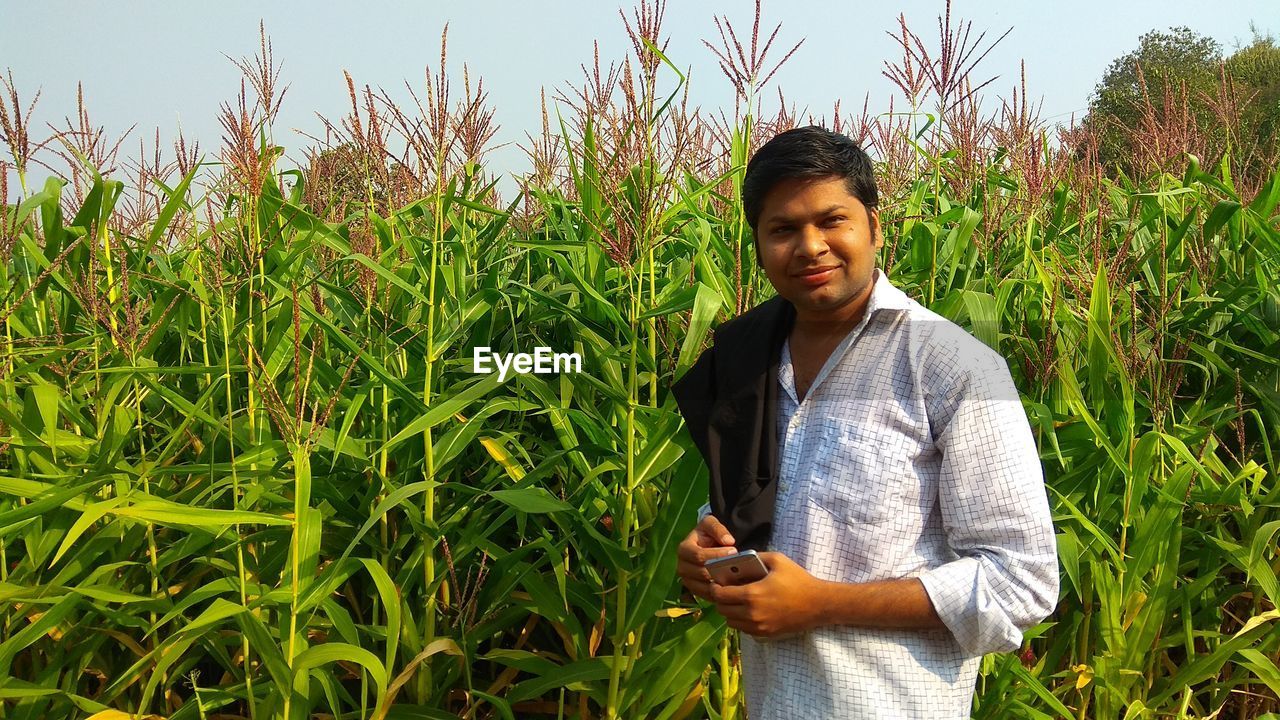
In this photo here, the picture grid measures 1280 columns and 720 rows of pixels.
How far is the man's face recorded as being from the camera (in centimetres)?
148

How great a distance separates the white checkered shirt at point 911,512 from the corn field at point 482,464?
549mm

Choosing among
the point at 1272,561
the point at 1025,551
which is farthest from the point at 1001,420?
the point at 1272,561

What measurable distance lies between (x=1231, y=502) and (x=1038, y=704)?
2.37 feet

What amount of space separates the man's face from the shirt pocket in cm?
21

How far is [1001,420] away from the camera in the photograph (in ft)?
4.49

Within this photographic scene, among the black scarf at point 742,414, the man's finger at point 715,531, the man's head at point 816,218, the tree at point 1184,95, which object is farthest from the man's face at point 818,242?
the tree at point 1184,95

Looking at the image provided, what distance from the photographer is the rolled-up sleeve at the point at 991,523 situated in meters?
1.34

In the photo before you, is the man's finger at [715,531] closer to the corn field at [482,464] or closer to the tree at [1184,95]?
the corn field at [482,464]

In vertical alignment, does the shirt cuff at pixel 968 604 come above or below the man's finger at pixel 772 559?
below

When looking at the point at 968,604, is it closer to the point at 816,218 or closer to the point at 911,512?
the point at 911,512

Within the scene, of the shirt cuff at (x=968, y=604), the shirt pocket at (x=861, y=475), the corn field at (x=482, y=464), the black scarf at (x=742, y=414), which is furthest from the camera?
the corn field at (x=482, y=464)

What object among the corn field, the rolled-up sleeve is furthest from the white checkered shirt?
the corn field

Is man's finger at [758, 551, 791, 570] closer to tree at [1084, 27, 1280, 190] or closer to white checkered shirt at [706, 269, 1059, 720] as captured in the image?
white checkered shirt at [706, 269, 1059, 720]

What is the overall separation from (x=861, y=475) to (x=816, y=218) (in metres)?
0.40
